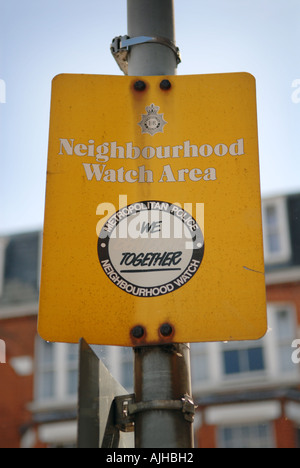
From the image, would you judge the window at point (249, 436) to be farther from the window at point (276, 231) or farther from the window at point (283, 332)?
the window at point (276, 231)

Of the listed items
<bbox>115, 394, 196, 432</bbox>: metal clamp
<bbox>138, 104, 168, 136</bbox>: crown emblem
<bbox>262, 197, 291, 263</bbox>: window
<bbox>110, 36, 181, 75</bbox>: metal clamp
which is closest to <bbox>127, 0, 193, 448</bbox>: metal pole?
<bbox>115, 394, 196, 432</bbox>: metal clamp

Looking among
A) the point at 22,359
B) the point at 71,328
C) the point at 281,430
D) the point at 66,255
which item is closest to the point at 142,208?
the point at 66,255

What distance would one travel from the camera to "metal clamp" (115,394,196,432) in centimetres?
254

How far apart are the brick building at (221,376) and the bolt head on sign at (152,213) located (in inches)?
545

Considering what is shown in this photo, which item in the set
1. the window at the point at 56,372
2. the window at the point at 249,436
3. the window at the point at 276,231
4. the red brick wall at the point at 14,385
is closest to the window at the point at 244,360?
the window at the point at 249,436

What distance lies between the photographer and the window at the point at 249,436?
17.1 meters

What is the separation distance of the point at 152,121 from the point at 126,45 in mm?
→ 440

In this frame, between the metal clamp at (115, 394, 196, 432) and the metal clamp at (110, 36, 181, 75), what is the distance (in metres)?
1.62

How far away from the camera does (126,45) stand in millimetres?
3215

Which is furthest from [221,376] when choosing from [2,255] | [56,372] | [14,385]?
[2,255]

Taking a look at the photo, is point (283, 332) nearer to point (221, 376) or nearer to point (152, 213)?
point (221, 376)

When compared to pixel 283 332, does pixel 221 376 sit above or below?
below

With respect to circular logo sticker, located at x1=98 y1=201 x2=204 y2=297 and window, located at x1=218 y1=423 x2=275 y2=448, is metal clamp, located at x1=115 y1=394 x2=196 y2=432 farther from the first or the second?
window, located at x1=218 y1=423 x2=275 y2=448

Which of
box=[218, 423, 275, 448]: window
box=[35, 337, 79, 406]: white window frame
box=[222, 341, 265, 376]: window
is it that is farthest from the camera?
box=[35, 337, 79, 406]: white window frame
